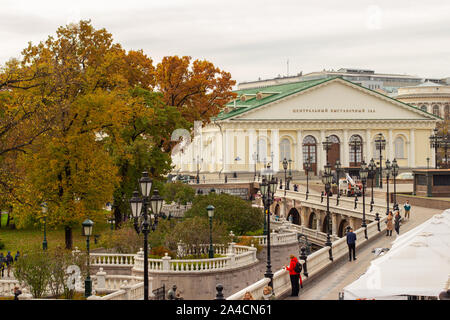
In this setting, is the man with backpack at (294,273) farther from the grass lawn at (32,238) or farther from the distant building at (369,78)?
the distant building at (369,78)

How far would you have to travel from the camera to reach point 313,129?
88875mm

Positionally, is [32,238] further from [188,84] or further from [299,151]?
[299,151]

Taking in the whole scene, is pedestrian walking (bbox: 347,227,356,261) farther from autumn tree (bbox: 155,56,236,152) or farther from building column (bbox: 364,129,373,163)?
building column (bbox: 364,129,373,163)

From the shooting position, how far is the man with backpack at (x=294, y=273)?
1861 centimetres

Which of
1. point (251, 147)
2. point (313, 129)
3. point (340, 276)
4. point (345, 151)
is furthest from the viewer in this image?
point (345, 151)

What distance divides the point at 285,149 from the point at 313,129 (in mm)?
4757

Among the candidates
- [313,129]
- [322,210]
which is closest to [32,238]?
[322,210]

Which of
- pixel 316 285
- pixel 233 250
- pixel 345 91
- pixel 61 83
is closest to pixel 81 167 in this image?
pixel 233 250

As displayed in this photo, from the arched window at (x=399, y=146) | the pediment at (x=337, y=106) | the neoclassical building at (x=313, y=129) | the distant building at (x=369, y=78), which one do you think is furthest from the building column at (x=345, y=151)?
the distant building at (x=369, y=78)

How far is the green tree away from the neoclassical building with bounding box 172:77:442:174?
41274 mm

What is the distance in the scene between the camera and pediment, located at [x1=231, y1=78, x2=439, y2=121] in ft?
285

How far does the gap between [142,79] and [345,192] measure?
815 inches

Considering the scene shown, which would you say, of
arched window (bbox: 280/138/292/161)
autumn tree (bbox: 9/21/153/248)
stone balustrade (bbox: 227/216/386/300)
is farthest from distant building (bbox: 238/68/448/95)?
stone balustrade (bbox: 227/216/386/300)
